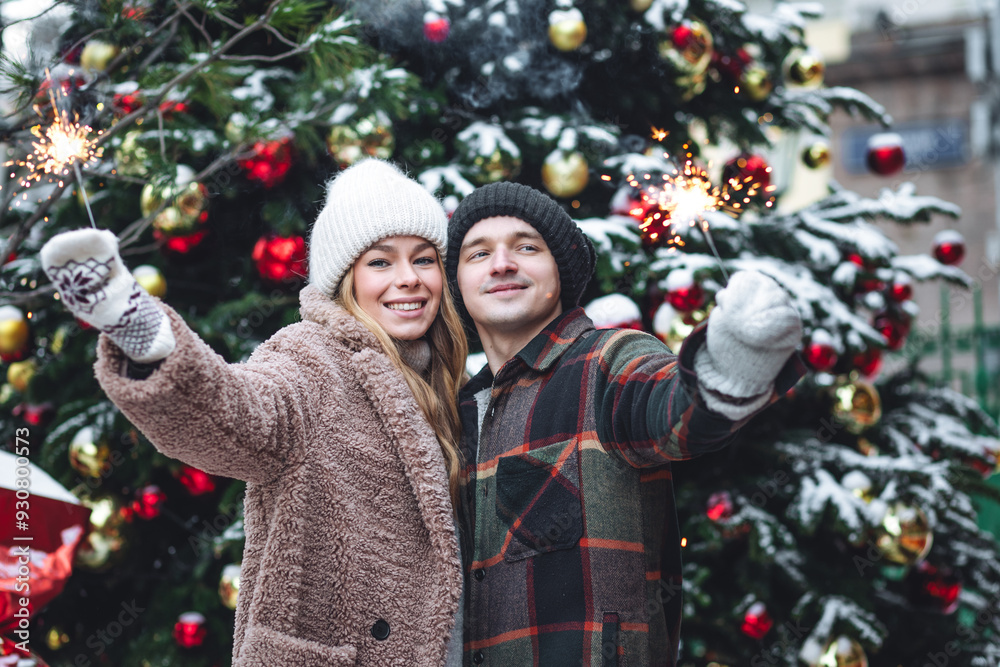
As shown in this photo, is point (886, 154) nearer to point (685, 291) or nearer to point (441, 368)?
point (685, 291)

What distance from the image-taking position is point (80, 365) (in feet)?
11.1

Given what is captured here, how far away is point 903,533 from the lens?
9.50 feet

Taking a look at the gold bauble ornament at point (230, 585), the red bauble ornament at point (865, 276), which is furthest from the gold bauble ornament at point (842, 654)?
the gold bauble ornament at point (230, 585)

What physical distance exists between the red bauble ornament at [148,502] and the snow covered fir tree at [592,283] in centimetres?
2

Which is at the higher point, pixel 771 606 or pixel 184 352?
pixel 184 352

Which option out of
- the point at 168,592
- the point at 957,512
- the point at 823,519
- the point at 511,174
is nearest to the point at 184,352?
the point at 511,174

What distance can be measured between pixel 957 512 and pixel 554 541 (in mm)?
2156

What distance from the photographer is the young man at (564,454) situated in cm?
159

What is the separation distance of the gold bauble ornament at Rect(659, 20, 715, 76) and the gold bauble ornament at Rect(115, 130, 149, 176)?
2034 millimetres

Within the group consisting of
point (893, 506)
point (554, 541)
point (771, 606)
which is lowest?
point (771, 606)

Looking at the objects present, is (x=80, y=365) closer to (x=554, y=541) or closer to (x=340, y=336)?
(x=340, y=336)

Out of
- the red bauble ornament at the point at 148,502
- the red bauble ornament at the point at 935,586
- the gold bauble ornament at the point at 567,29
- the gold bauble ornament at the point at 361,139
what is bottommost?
the red bauble ornament at the point at 935,586

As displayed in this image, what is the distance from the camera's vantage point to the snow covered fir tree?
9.30ft

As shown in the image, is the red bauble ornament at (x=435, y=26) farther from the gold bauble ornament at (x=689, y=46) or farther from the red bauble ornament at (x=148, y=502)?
the red bauble ornament at (x=148, y=502)
